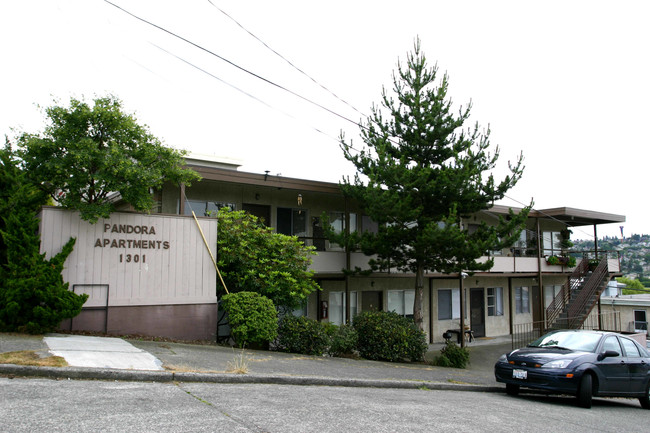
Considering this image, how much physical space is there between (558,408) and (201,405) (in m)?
6.70

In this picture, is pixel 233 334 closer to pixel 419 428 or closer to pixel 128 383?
pixel 128 383

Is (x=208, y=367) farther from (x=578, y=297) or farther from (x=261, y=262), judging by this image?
(x=578, y=297)

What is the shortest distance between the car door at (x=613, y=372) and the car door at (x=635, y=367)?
177mm

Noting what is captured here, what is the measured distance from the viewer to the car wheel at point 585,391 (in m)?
9.39

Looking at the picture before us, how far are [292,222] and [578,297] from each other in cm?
1385

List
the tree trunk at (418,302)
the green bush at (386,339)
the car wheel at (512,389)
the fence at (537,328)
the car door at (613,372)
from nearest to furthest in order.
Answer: the car door at (613,372)
the car wheel at (512,389)
the green bush at (386,339)
the tree trunk at (418,302)
the fence at (537,328)

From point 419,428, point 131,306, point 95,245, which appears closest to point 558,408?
point 419,428

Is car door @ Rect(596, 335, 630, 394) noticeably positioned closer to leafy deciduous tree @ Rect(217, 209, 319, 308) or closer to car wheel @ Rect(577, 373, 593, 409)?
car wheel @ Rect(577, 373, 593, 409)

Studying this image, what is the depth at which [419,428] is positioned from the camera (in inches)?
236

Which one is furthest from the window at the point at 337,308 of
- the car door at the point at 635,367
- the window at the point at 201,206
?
the car door at the point at 635,367

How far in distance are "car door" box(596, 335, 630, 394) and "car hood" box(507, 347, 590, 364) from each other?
506 mm

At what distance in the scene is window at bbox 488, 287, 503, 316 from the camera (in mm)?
24938

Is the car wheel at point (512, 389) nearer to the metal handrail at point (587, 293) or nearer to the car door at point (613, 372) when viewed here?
the car door at point (613, 372)

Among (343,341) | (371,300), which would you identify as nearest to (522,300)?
(371,300)
